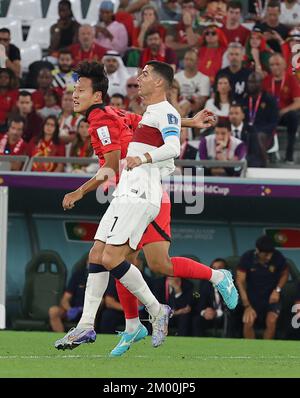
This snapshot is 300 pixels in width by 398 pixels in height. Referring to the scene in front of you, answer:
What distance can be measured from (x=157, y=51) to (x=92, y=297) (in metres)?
8.74

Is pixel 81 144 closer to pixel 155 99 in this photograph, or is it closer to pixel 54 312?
pixel 54 312

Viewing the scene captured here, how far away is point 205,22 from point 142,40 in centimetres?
Result: 102

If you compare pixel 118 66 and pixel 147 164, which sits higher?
pixel 118 66

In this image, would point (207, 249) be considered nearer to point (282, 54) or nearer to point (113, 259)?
point (282, 54)

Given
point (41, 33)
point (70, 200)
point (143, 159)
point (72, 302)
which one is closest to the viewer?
point (143, 159)

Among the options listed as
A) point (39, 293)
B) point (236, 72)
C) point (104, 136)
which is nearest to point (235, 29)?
point (236, 72)

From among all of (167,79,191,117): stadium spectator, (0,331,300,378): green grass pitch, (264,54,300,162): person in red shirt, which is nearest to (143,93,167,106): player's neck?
(0,331,300,378): green grass pitch

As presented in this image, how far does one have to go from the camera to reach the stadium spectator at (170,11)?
19.0 metres

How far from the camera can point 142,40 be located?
1798 centimetres

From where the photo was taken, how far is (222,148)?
15.3 m

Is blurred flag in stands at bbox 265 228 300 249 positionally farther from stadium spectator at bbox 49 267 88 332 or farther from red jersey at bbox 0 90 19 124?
red jersey at bbox 0 90 19 124

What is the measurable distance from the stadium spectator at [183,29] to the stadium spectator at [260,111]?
2245 mm
